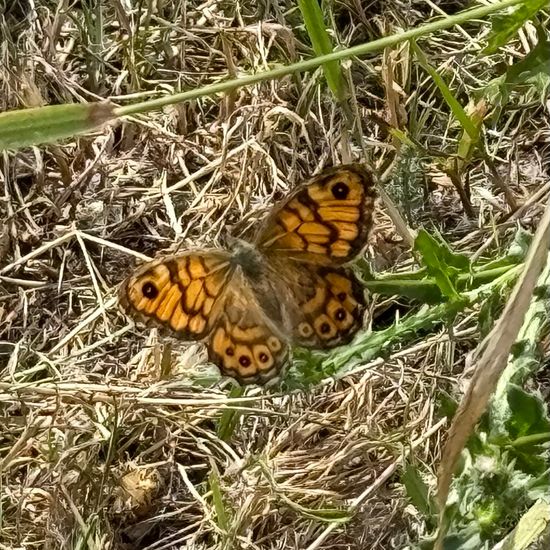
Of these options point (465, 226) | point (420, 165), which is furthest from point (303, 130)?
point (465, 226)

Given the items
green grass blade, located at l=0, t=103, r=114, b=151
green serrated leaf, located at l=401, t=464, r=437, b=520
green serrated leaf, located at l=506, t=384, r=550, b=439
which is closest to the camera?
→ green grass blade, located at l=0, t=103, r=114, b=151

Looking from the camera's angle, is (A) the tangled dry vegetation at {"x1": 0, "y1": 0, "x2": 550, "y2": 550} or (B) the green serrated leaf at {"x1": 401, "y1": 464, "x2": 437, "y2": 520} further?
(A) the tangled dry vegetation at {"x1": 0, "y1": 0, "x2": 550, "y2": 550}

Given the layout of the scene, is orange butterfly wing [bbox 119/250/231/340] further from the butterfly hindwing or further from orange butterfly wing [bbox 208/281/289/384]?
the butterfly hindwing

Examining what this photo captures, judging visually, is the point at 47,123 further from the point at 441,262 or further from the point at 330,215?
the point at 441,262

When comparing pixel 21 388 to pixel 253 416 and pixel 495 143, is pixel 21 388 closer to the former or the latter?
pixel 253 416

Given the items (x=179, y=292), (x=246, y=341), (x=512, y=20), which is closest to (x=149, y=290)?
(x=179, y=292)

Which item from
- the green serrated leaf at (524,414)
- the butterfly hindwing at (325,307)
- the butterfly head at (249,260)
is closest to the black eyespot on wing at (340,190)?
the butterfly hindwing at (325,307)

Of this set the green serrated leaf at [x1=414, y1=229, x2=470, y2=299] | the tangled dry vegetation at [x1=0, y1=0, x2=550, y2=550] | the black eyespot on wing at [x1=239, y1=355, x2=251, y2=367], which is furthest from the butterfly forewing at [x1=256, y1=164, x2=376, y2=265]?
the tangled dry vegetation at [x1=0, y1=0, x2=550, y2=550]

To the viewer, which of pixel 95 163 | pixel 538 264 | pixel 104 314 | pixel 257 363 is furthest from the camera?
pixel 95 163

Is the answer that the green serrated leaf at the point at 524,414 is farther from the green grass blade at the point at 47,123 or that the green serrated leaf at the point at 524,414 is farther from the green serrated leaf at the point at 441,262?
the green grass blade at the point at 47,123
